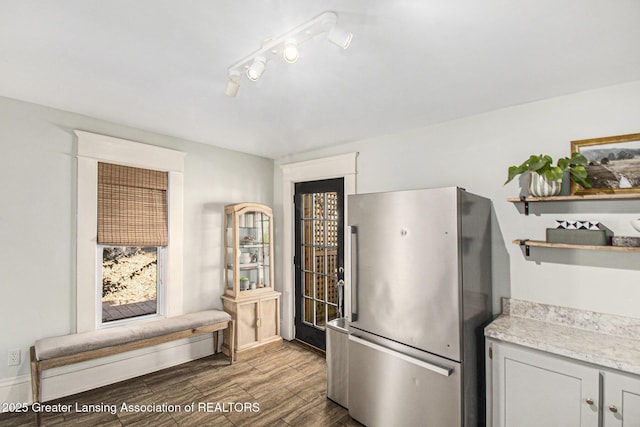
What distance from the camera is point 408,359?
204 centimetres

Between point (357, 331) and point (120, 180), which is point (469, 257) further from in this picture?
point (120, 180)

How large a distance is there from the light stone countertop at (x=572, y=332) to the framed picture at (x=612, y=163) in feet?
2.71

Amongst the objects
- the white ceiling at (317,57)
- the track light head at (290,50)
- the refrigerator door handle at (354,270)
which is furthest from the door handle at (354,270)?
the track light head at (290,50)

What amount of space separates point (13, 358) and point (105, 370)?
672mm

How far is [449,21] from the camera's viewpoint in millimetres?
1386

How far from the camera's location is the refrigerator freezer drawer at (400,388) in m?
1.88

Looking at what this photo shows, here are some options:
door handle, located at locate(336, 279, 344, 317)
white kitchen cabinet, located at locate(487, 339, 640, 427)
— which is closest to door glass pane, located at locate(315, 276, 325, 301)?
door handle, located at locate(336, 279, 344, 317)

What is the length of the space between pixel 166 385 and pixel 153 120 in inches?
97.6

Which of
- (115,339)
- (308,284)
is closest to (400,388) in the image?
(308,284)

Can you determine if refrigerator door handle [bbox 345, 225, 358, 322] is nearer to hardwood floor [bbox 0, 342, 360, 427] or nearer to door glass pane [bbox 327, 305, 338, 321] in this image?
hardwood floor [bbox 0, 342, 360, 427]

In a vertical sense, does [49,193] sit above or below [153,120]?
below

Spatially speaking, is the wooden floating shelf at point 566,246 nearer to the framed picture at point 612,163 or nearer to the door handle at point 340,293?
the framed picture at point 612,163

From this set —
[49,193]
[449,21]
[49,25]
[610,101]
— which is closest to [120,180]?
[49,193]

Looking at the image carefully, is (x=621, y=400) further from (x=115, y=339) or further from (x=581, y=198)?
(x=115, y=339)
